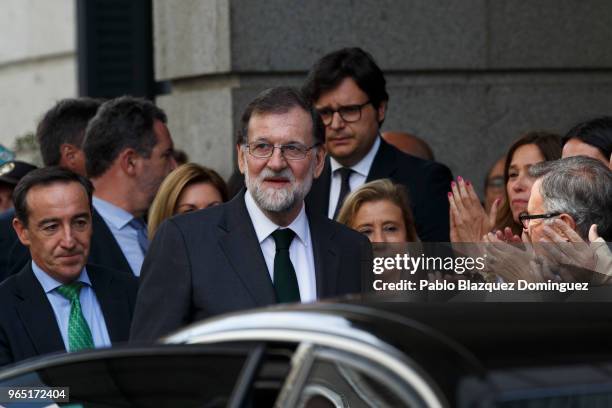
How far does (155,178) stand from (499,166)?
6.04 feet

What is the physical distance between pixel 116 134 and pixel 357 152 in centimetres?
137

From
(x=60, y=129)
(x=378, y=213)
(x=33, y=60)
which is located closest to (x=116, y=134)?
(x=60, y=129)

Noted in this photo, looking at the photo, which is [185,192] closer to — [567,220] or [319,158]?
[319,158]

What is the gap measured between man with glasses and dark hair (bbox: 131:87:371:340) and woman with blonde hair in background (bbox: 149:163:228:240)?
5.73 ft

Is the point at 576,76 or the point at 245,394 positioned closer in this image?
the point at 245,394

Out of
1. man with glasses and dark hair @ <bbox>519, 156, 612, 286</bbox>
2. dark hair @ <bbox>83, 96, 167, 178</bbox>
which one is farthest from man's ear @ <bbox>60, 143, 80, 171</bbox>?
man with glasses and dark hair @ <bbox>519, 156, 612, 286</bbox>

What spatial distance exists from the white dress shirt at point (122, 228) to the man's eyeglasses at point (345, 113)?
114 centimetres

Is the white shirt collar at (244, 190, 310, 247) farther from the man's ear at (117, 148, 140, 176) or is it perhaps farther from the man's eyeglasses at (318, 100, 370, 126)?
the man's ear at (117, 148, 140, 176)

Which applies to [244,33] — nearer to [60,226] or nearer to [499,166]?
[499,166]

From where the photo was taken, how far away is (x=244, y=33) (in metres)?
8.32

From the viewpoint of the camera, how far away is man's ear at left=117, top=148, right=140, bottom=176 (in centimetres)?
723

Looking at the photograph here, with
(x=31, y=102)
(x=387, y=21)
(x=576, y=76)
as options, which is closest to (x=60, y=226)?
(x=387, y=21)

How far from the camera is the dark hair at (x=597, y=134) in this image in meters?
5.62

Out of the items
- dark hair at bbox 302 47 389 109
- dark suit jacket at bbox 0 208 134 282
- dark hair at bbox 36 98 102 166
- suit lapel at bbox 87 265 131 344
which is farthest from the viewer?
dark hair at bbox 36 98 102 166
